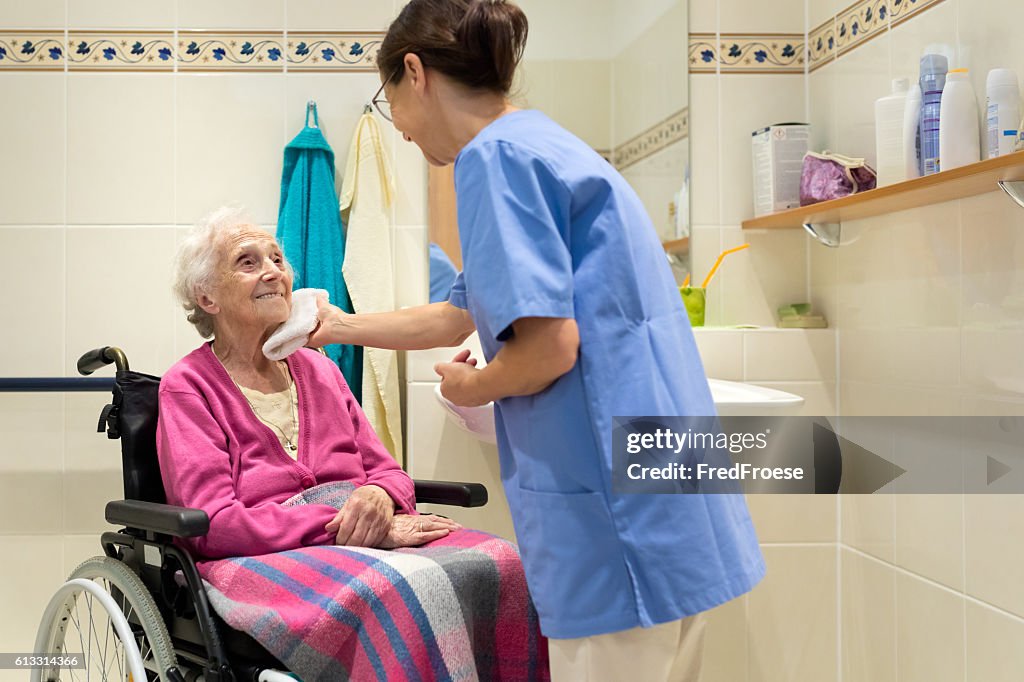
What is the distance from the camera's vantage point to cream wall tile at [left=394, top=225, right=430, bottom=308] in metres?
2.74

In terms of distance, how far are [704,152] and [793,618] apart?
132cm

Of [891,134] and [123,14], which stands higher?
[123,14]

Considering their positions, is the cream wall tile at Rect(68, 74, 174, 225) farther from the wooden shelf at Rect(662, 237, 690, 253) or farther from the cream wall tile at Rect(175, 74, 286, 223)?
the wooden shelf at Rect(662, 237, 690, 253)

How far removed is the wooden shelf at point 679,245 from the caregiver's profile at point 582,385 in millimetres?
1460

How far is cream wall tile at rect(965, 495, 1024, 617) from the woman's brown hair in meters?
1.28

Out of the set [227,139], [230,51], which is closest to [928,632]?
[227,139]

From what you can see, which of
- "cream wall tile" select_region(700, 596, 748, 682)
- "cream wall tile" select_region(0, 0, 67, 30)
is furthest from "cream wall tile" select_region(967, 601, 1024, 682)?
"cream wall tile" select_region(0, 0, 67, 30)

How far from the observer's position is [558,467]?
1294 mm

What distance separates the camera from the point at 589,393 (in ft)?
4.22

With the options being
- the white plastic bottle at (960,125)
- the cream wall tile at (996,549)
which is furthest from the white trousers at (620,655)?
Result: the white plastic bottle at (960,125)

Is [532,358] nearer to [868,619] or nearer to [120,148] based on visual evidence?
[868,619]

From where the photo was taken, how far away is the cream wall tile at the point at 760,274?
2799mm

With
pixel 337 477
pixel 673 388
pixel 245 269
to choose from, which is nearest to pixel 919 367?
pixel 673 388

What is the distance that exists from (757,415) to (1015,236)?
65 centimetres
